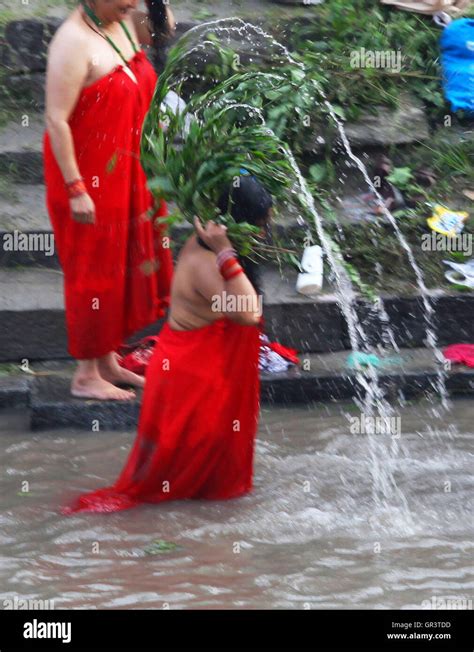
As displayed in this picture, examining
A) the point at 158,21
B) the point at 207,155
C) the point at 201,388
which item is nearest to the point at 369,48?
the point at 158,21

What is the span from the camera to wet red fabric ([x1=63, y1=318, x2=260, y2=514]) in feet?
16.6

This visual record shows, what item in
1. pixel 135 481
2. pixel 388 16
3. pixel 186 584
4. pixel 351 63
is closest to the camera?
pixel 186 584

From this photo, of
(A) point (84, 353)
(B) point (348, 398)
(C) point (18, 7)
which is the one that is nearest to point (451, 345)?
(B) point (348, 398)

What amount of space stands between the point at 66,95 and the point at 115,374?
1404mm

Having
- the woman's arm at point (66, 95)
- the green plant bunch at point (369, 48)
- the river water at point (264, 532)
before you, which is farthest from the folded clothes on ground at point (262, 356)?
the green plant bunch at point (369, 48)

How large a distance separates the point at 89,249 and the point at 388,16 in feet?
11.3

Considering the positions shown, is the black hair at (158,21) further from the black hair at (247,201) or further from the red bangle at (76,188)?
Result: the black hair at (247,201)

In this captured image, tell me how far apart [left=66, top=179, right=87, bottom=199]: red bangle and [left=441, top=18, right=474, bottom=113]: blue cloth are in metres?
3.06

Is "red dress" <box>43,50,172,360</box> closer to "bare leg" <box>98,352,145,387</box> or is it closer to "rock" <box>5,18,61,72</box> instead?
"bare leg" <box>98,352,145,387</box>

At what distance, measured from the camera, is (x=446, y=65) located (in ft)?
26.8

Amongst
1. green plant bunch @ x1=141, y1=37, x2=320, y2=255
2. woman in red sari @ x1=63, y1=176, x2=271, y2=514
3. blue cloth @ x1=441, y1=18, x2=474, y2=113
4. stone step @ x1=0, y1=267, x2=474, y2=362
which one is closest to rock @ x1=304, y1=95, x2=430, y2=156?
blue cloth @ x1=441, y1=18, x2=474, y2=113

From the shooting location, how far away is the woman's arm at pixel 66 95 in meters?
5.72
